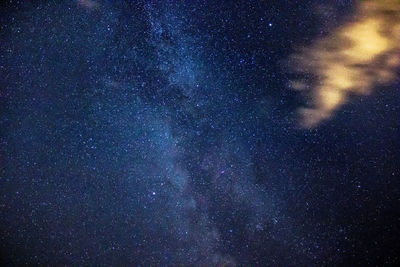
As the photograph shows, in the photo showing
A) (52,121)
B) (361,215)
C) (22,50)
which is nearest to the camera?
(22,50)

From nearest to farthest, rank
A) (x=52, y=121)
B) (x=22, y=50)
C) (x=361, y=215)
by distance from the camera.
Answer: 1. (x=22, y=50)
2. (x=52, y=121)
3. (x=361, y=215)

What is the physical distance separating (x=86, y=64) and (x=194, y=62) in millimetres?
908

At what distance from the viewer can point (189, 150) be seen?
5.87 ft

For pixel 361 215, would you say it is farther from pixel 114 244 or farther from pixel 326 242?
pixel 114 244

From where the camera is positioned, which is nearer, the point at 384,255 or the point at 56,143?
the point at 56,143

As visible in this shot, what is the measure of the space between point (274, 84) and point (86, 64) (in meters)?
1.62

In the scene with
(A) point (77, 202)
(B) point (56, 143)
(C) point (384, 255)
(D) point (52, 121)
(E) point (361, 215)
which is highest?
(D) point (52, 121)

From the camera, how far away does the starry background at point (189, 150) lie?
1596mm

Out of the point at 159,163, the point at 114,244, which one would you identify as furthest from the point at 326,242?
the point at 114,244

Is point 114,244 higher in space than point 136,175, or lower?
lower

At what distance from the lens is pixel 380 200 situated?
179 cm

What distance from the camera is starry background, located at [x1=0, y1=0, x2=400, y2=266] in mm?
1596

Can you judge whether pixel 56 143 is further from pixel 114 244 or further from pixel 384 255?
pixel 384 255

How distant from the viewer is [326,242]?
1806 millimetres
